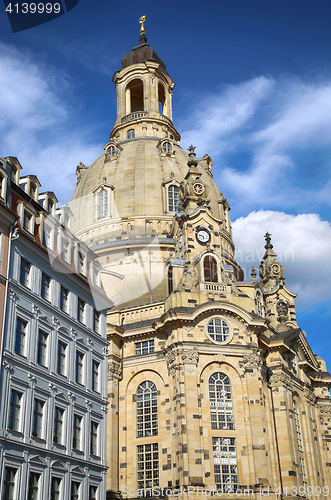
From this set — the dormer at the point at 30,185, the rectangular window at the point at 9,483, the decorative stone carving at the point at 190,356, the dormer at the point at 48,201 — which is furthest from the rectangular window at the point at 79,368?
the decorative stone carving at the point at 190,356

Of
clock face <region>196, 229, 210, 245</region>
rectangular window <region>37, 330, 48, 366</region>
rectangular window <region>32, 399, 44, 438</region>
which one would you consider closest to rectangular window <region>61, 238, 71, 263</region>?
rectangular window <region>37, 330, 48, 366</region>

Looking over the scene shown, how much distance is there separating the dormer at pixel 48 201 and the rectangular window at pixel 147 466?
75.4 ft

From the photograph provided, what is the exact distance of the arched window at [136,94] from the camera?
91438mm

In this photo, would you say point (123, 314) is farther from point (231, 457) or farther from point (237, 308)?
point (231, 457)

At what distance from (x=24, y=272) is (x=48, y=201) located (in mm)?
7760

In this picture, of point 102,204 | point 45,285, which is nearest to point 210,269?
point 102,204

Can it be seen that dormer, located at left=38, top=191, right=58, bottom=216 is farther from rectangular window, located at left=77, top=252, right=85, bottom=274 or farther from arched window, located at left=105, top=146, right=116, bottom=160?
arched window, located at left=105, top=146, right=116, bottom=160

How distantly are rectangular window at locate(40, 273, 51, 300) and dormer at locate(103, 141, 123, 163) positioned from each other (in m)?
43.4

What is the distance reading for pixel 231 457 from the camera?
156 ft

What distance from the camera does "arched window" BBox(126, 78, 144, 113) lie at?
91438 millimetres

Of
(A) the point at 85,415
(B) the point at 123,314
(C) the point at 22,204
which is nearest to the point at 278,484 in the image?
(B) the point at 123,314

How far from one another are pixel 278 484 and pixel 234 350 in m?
13.2

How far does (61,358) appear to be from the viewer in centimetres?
3497

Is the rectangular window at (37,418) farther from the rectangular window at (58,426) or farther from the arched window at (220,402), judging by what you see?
the arched window at (220,402)
